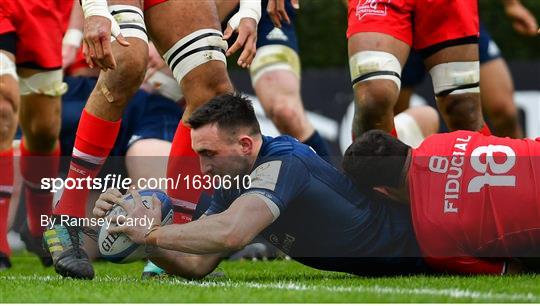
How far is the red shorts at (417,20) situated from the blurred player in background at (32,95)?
1.77m

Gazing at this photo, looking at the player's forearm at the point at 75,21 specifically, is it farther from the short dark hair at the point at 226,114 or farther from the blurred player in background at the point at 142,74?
the short dark hair at the point at 226,114

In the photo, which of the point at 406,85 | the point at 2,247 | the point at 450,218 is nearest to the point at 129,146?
the point at 2,247

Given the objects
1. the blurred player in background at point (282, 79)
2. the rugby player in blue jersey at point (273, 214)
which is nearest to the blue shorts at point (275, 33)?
the blurred player in background at point (282, 79)

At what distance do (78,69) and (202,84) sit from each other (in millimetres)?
3491

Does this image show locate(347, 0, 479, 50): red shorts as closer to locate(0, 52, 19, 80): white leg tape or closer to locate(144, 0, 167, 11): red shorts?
locate(144, 0, 167, 11): red shorts

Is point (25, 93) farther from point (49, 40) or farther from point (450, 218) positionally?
point (450, 218)

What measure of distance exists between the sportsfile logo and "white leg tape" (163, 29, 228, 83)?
1035 mm

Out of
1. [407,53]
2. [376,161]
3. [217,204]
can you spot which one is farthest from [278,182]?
[407,53]

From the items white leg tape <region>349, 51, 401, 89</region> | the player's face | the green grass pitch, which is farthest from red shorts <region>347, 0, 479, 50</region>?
the player's face

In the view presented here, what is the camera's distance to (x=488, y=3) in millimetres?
11484

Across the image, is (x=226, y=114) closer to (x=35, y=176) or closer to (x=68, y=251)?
(x=68, y=251)

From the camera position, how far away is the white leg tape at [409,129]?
7.59 m

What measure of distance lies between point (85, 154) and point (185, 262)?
69 centimetres

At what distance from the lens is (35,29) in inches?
257
